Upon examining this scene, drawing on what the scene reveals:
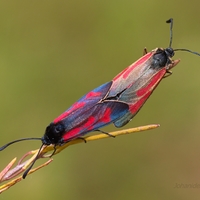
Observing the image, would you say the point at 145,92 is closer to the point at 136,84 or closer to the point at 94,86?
the point at 136,84

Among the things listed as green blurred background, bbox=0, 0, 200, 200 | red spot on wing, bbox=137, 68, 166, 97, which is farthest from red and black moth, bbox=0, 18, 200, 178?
green blurred background, bbox=0, 0, 200, 200

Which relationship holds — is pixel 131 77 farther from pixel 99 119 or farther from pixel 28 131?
pixel 28 131

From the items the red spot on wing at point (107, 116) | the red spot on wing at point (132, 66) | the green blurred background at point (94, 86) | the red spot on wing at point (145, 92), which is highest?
the red spot on wing at point (132, 66)

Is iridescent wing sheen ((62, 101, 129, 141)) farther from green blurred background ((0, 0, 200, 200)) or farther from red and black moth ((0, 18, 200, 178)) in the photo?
green blurred background ((0, 0, 200, 200))

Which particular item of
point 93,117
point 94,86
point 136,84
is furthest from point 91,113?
point 94,86

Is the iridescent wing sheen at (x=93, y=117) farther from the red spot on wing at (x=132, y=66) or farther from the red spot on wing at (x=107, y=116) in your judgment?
the red spot on wing at (x=132, y=66)

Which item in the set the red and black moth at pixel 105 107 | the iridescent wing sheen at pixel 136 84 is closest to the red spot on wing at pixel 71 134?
the red and black moth at pixel 105 107
